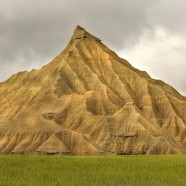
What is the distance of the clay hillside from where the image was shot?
366 feet

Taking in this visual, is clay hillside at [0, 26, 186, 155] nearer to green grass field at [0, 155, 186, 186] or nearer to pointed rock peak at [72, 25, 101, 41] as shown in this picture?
pointed rock peak at [72, 25, 101, 41]

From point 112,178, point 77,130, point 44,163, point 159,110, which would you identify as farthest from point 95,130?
point 112,178

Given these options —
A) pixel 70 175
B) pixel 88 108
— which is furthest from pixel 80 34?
pixel 70 175

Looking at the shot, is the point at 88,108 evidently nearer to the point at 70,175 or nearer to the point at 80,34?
the point at 80,34

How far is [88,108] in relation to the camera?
128 metres

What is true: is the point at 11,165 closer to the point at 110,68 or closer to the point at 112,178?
the point at 112,178

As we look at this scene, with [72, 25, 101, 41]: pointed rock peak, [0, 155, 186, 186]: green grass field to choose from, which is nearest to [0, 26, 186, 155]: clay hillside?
[72, 25, 101, 41]: pointed rock peak

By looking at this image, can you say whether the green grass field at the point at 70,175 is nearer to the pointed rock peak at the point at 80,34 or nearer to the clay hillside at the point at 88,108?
the clay hillside at the point at 88,108

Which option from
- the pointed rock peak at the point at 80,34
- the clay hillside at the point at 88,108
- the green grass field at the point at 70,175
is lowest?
the green grass field at the point at 70,175

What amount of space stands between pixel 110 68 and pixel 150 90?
1427 centimetres

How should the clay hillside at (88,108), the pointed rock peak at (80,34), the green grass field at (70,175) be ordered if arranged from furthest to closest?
1. the pointed rock peak at (80,34)
2. the clay hillside at (88,108)
3. the green grass field at (70,175)

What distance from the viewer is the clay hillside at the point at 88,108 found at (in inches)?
4390

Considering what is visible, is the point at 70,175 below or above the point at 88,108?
below

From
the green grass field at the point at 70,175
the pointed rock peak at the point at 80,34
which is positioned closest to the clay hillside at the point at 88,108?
the pointed rock peak at the point at 80,34
